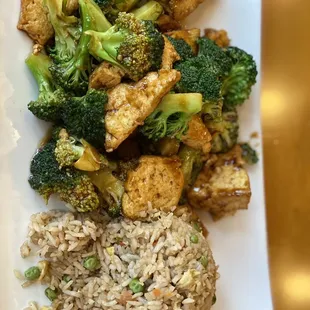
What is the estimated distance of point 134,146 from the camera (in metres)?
3.00

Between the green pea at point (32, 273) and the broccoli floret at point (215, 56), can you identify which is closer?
the green pea at point (32, 273)

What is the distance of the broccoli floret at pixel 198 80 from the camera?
2.88 m

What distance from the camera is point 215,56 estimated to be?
10.4ft

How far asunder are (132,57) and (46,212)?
0.99 metres

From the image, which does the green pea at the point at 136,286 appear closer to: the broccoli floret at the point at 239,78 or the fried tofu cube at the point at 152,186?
the fried tofu cube at the point at 152,186

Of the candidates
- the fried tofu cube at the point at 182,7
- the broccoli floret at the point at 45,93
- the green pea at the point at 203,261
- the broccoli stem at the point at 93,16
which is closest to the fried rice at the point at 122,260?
the green pea at the point at 203,261

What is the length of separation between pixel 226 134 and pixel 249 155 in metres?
0.27

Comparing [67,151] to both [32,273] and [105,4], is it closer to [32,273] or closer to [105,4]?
[32,273]

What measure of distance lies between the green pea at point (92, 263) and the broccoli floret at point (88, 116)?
633 mm

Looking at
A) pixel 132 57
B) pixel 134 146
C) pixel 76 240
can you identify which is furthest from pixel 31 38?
pixel 76 240

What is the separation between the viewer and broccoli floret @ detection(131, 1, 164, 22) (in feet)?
9.70

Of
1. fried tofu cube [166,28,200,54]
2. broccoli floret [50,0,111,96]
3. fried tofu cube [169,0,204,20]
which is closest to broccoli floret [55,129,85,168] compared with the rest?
broccoli floret [50,0,111,96]

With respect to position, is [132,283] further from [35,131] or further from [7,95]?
[7,95]

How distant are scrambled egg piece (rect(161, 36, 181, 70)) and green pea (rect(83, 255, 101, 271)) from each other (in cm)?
113
